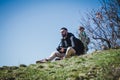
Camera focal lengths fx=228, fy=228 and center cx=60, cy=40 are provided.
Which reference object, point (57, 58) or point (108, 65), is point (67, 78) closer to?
point (108, 65)

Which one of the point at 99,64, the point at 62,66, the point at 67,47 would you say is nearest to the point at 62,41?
the point at 67,47

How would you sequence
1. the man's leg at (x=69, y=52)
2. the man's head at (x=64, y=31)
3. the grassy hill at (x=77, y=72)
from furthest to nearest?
the man's head at (x=64, y=31) → the man's leg at (x=69, y=52) → the grassy hill at (x=77, y=72)

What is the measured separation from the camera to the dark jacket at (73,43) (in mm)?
9363

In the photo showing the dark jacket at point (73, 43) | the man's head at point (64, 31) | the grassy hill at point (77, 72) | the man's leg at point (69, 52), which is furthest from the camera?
the man's head at point (64, 31)

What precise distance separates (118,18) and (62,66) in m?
5.77

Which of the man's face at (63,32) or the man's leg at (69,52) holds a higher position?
the man's face at (63,32)

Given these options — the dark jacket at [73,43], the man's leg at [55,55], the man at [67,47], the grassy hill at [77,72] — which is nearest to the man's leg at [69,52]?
the man at [67,47]

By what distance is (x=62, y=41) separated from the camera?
9.96 metres

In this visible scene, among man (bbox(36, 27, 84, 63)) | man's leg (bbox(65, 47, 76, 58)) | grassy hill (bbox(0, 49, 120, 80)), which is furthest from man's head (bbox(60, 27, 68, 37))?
grassy hill (bbox(0, 49, 120, 80))

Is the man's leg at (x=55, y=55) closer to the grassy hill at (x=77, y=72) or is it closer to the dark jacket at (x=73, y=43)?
the dark jacket at (x=73, y=43)

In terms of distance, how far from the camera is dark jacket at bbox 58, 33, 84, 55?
9363mm

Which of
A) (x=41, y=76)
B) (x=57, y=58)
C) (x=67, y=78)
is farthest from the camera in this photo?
A: (x=57, y=58)

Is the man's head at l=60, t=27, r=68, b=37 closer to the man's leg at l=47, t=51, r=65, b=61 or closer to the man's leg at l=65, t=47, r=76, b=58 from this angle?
the man's leg at l=47, t=51, r=65, b=61

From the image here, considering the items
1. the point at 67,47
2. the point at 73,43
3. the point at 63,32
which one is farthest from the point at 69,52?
the point at 63,32
